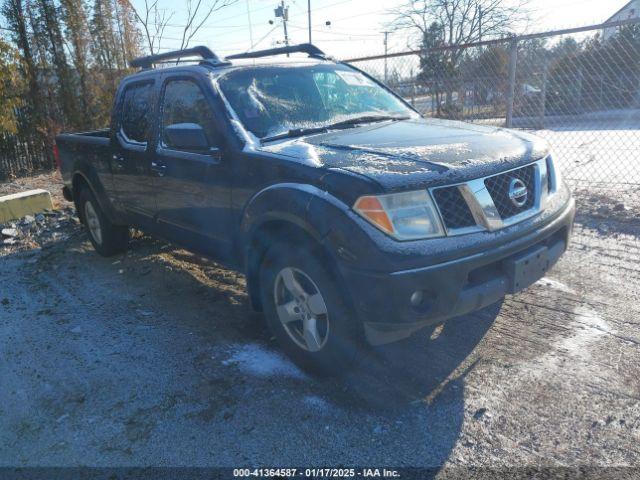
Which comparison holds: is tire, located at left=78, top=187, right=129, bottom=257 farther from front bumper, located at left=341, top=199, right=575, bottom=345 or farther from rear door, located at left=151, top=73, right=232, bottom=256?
front bumper, located at left=341, top=199, right=575, bottom=345

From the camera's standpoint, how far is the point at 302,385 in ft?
9.86

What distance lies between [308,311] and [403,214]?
2.73 feet

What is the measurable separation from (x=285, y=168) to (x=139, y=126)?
2.12m

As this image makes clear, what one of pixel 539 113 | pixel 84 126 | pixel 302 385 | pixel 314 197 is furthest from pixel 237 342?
pixel 84 126

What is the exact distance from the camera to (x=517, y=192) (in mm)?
2846

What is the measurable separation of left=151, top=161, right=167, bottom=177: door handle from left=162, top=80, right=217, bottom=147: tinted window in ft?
0.55

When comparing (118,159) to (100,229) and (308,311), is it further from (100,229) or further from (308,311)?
(308,311)

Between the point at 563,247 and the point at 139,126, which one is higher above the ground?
the point at 139,126

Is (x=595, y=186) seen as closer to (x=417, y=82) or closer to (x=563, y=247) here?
(x=417, y=82)

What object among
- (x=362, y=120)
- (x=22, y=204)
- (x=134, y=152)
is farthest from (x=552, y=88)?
(x=22, y=204)

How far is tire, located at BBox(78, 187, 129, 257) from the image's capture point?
541cm

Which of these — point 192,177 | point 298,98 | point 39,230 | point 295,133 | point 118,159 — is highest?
point 298,98

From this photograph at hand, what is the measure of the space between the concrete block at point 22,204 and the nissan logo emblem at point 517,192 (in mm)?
7057

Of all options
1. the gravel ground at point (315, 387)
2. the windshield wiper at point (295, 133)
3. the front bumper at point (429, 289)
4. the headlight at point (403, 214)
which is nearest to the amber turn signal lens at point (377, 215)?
the headlight at point (403, 214)
